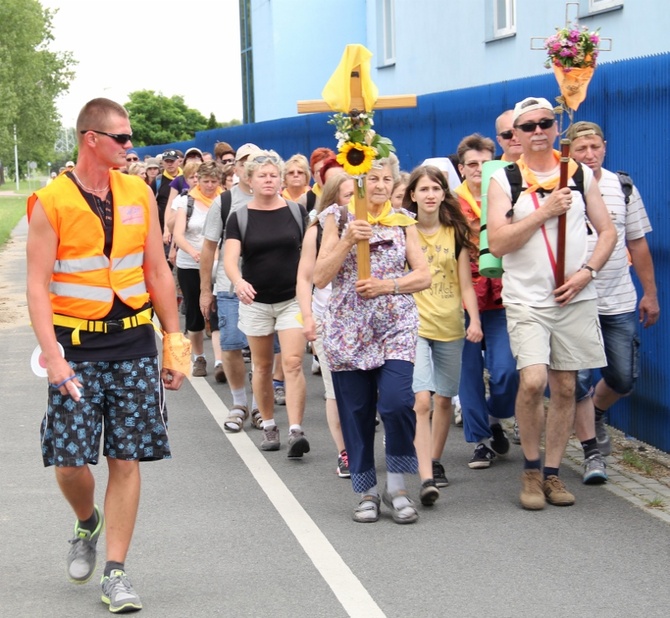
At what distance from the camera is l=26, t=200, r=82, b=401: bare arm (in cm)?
499

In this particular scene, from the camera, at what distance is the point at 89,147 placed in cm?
521

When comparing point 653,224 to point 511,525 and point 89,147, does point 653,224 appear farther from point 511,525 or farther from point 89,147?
point 89,147

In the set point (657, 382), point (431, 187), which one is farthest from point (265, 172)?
point (657, 382)

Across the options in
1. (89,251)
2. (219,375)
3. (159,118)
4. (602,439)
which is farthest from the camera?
(159,118)

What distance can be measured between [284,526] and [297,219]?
2904mm

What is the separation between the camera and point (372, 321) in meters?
6.57

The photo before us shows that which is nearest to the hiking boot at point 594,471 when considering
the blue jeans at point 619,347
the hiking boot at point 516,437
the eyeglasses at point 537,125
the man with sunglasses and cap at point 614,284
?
the man with sunglasses and cap at point 614,284

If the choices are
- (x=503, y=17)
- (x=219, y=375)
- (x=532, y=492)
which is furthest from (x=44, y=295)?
(x=503, y=17)

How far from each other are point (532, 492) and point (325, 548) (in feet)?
4.16

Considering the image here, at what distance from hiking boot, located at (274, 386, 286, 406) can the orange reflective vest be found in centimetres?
504

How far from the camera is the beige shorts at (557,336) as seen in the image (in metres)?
6.65

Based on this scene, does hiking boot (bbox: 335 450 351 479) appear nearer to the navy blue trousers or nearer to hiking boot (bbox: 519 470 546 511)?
the navy blue trousers

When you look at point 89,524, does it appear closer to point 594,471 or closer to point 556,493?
point 556,493

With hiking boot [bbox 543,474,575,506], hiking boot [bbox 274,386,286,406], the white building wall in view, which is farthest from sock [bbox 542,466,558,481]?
the white building wall
